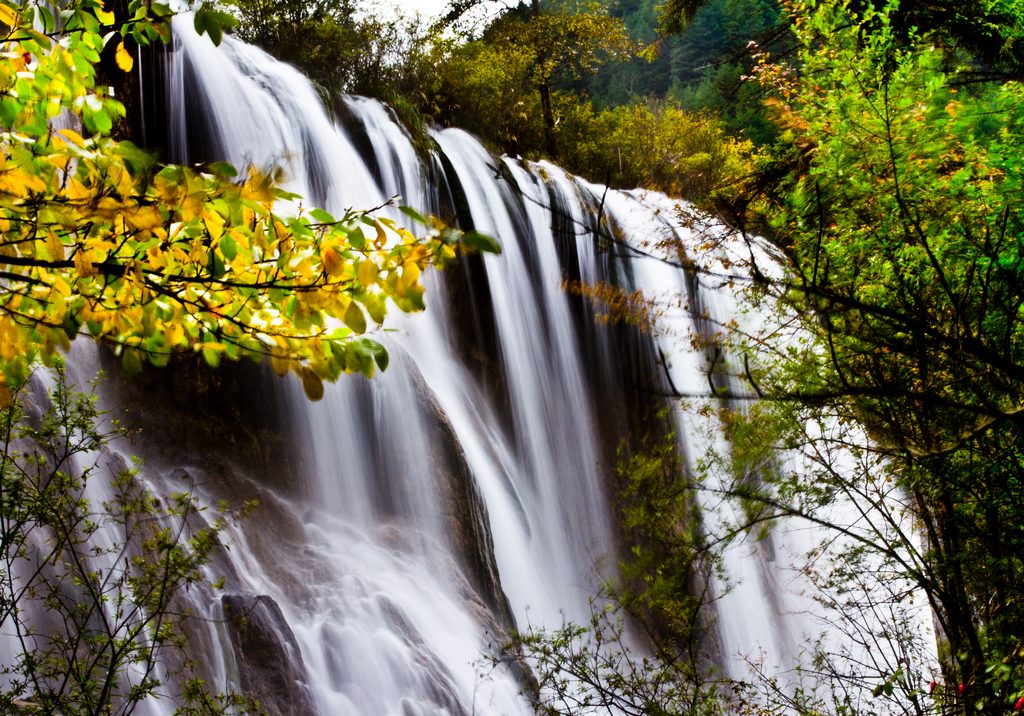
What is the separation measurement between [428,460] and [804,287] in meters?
7.88

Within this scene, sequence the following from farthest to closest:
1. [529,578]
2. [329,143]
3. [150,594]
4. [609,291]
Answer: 1. [329,143]
2. [529,578]
3. [150,594]
4. [609,291]

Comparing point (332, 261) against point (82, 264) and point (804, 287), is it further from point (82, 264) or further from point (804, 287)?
point (804, 287)

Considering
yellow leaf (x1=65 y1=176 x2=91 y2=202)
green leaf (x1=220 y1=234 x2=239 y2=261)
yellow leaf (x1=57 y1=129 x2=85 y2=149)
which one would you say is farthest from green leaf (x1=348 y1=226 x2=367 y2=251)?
yellow leaf (x1=57 y1=129 x2=85 y2=149)

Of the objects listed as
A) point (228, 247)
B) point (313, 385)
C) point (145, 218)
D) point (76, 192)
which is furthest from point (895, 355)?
point (76, 192)

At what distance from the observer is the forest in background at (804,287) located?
6.30ft

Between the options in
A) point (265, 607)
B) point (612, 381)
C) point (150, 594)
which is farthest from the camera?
point (612, 381)

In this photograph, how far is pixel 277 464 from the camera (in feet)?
29.7

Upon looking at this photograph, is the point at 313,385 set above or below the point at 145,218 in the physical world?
below

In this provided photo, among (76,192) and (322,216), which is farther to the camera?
(322,216)

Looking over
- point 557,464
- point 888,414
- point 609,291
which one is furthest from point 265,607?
point 557,464

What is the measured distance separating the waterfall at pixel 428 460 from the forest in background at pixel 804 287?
942 millimetres

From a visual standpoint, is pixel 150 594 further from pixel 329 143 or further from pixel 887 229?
pixel 329 143

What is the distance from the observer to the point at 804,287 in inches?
88.5

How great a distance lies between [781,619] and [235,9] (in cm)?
1590
